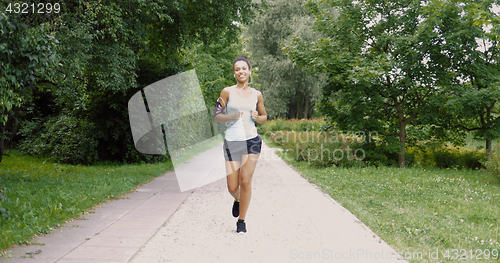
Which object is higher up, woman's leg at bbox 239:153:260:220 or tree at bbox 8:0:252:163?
tree at bbox 8:0:252:163

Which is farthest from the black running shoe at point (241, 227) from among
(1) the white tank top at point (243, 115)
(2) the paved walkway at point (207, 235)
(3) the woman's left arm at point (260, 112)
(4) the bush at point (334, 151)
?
(4) the bush at point (334, 151)

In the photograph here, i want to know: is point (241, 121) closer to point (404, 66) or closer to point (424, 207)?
point (424, 207)

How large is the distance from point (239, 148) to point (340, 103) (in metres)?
8.92

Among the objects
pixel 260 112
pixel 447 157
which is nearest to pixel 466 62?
pixel 447 157

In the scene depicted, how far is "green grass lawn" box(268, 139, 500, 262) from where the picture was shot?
4.92m

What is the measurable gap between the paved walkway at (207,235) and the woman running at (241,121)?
30.0 inches

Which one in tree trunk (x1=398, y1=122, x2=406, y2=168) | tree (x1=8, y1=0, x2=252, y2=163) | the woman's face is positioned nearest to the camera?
the woman's face

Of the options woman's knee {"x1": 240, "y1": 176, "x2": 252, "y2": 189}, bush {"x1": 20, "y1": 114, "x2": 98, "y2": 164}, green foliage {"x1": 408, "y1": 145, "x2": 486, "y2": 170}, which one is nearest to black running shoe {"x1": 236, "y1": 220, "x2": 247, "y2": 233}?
woman's knee {"x1": 240, "y1": 176, "x2": 252, "y2": 189}

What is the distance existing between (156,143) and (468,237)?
427 inches

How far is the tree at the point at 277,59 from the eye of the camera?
118 feet

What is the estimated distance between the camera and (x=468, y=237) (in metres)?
5.27

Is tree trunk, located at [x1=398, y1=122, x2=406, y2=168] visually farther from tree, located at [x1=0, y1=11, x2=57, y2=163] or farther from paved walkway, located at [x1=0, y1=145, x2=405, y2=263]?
tree, located at [x1=0, y1=11, x2=57, y2=163]

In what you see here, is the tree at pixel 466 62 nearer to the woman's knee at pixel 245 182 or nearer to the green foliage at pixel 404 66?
the green foliage at pixel 404 66

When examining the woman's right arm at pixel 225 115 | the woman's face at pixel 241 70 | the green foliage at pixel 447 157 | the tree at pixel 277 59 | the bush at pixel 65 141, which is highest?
the tree at pixel 277 59
